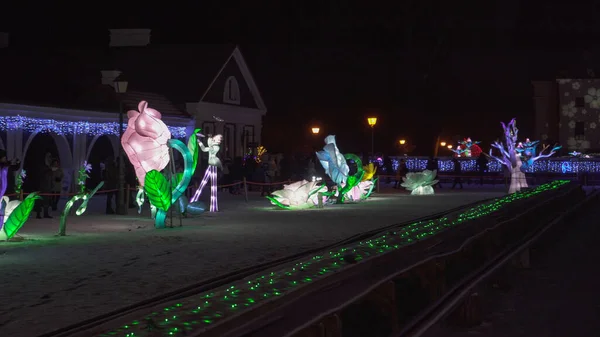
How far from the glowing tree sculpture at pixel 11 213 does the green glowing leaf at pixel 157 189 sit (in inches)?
153

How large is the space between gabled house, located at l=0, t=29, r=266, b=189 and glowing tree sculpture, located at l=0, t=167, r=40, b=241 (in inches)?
683

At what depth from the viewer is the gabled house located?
40969mm

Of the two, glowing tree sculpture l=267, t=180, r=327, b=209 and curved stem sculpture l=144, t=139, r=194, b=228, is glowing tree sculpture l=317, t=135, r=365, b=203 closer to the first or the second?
glowing tree sculpture l=267, t=180, r=327, b=209

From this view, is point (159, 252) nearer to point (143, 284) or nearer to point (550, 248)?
point (143, 284)

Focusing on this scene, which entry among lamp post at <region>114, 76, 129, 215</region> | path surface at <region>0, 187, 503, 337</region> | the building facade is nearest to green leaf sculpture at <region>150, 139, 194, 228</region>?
path surface at <region>0, 187, 503, 337</region>

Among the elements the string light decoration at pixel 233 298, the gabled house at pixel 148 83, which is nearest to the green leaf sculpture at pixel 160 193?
the string light decoration at pixel 233 298

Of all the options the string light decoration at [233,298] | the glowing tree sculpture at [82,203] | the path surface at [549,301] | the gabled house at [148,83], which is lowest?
the path surface at [549,301]

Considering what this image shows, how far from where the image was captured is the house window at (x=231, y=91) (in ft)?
185

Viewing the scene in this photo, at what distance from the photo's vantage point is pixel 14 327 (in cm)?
1012

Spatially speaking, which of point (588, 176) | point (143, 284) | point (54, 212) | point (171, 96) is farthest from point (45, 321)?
point (588, 176)

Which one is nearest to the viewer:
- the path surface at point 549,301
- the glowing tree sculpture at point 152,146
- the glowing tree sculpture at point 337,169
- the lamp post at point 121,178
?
the path surface at point 549,301

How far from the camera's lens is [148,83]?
5525cm

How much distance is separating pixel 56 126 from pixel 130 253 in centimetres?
1802

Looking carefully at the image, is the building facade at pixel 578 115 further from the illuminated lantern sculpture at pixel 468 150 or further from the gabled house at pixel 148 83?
the gabled house at pixel 148 83
